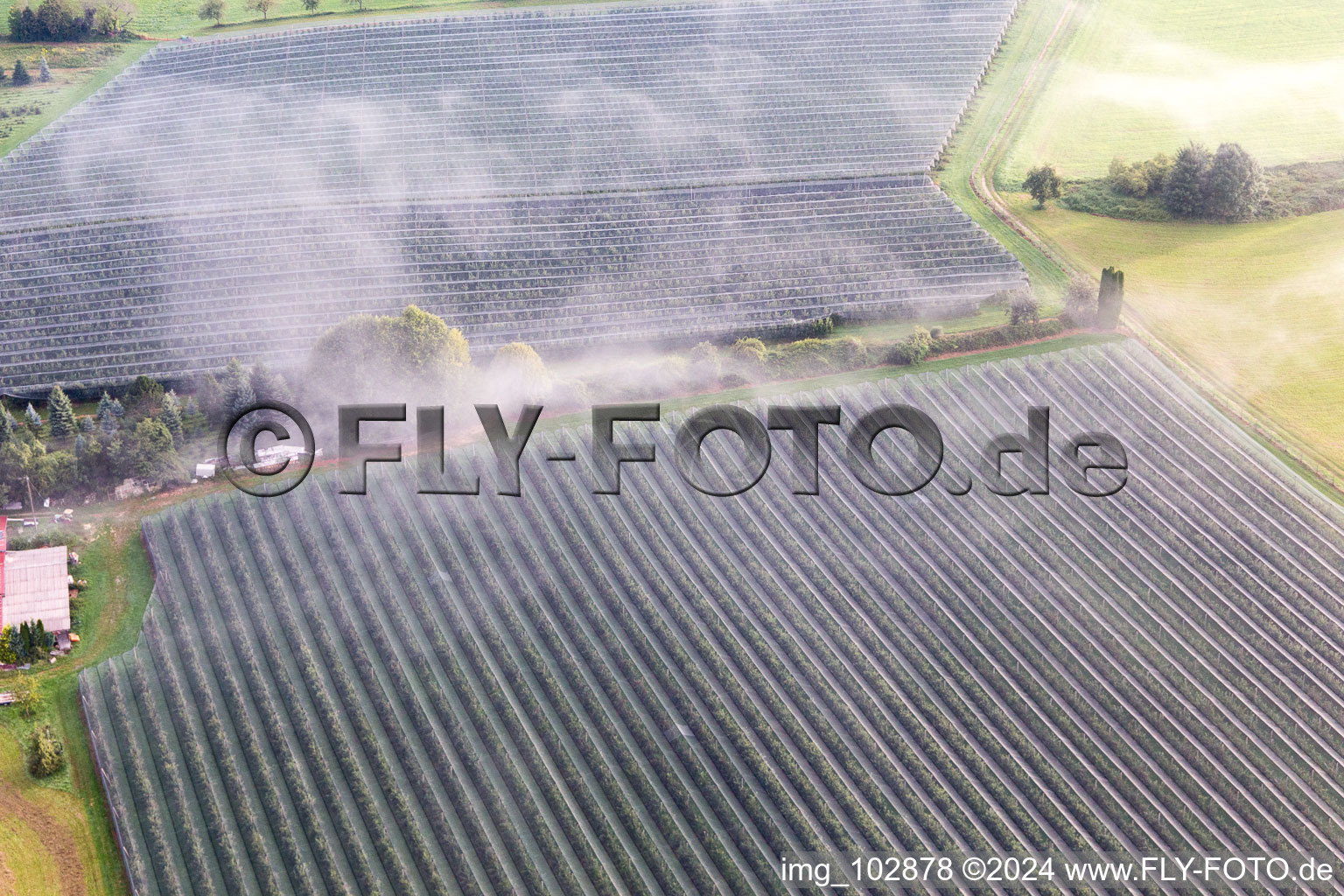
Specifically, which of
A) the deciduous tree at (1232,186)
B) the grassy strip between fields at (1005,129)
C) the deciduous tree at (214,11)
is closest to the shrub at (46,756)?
the grassy strip between fields at (1005,129)

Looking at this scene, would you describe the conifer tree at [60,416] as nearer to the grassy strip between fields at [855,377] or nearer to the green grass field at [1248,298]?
the grassy strip between fields at [855,377]

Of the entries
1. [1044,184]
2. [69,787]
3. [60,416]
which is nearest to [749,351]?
[1044,184]

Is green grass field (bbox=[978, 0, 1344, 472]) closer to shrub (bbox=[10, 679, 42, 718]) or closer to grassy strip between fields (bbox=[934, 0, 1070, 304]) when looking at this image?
grassy strip between fields (bbox=[934, 0, 1070, 304])

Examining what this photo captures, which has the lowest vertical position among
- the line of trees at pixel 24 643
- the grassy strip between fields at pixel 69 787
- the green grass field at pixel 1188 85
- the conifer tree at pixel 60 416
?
the grassy strip between fields at pixel 69 787

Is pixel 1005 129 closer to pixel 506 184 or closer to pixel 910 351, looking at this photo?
pixel 910 351

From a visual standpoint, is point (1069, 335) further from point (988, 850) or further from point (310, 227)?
point (310, 227)

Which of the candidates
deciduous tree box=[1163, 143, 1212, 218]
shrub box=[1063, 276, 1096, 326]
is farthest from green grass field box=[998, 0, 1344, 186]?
shrub box=[1063, 276, 1096, 326]
